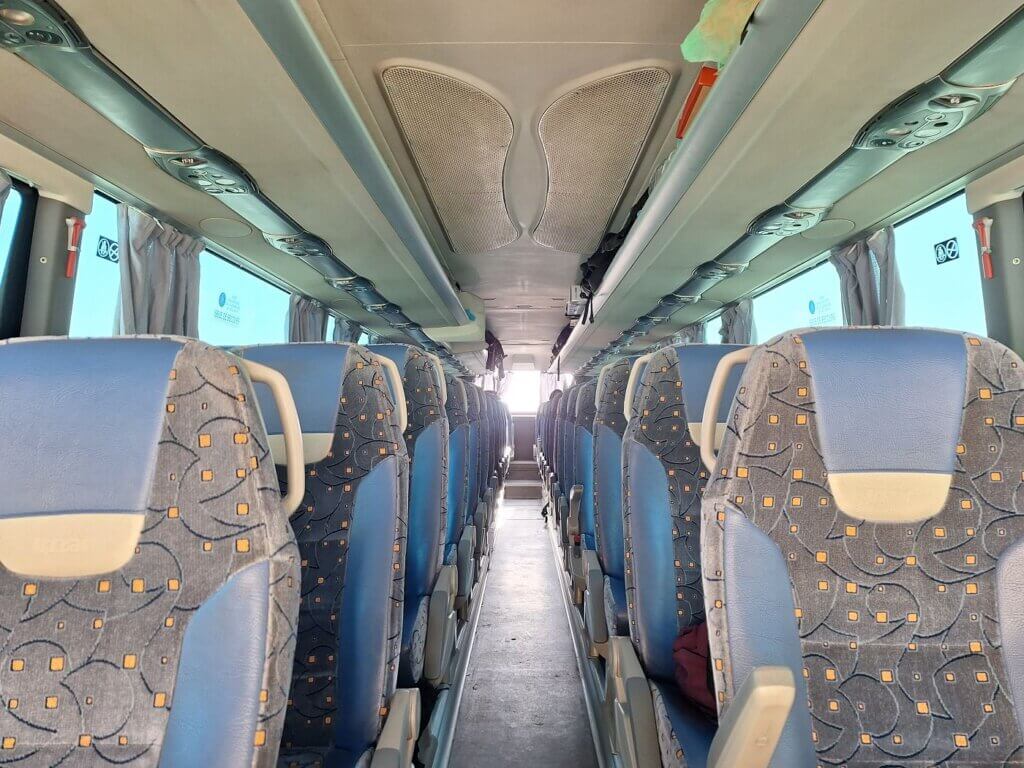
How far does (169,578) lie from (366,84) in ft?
9.04

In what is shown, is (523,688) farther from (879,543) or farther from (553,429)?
(553,429)

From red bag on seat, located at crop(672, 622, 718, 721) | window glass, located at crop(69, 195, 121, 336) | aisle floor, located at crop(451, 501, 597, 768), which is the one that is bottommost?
aisle floor, located at crop(451, 501, 597, 768)

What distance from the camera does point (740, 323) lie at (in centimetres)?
545

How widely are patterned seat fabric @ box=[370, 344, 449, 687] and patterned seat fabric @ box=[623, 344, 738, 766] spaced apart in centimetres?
76

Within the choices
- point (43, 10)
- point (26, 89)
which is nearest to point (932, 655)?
point (43, 10)

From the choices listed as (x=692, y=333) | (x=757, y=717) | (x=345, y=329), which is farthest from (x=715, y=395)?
(x=692, y=333)

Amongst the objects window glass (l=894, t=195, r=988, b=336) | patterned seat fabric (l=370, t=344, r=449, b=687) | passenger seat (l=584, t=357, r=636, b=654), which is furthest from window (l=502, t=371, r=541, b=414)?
patterned seat fabric (l=370, t=344, r=449, b=687)

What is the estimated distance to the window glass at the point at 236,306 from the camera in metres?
3.99

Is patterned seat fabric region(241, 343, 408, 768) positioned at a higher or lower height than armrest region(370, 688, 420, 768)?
higher

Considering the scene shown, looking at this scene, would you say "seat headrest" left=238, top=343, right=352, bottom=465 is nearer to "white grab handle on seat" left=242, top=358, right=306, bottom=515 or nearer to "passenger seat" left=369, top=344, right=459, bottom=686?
"white grab handle on seat" left=242, top=358, right=306, bottom=515

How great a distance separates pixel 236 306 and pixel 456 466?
2.67m

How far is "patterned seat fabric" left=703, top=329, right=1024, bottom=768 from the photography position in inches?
37.0

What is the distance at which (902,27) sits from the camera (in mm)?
1573

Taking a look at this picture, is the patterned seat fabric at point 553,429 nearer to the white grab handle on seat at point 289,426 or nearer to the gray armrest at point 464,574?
the gray armrest at point 464,574
